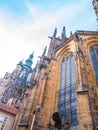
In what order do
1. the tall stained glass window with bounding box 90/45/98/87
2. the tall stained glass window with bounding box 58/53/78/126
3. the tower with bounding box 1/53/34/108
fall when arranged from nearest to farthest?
the tall stained glass window with bounding box 58/53/78/126
the tall stained glass window with bounding box 90/45/98/87
the tower with bounding box 1/53/34/108

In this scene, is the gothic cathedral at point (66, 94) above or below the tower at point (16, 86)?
below

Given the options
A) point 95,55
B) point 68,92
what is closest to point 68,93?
point 68,92

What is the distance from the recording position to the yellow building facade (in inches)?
299

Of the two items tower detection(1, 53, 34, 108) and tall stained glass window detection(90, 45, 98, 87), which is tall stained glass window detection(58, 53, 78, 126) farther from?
tower detection(1, 53, 34, 108)

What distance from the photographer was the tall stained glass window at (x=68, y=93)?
29.7 feet

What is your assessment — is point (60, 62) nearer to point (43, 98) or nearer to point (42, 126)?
point (43, 98)

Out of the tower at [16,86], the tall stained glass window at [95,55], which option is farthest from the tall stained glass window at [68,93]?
the tower at [16,86]

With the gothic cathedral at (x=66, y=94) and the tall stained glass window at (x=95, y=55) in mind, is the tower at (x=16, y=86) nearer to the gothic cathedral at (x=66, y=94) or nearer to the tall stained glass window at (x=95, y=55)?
the gothic cathedral at (x=66, y=94)

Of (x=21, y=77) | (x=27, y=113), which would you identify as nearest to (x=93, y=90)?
(x=27, y=113)

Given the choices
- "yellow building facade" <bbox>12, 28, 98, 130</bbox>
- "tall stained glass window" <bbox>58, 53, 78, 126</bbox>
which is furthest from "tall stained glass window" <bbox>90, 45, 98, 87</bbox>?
"tall stained glass window" <bbox>58, 53, 78, 126</bbox>

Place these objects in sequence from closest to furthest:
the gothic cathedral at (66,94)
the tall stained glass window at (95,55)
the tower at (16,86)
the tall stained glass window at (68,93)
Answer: the gothic cathedral at (66,94), the tall stained glass window at (68,93), the tall stained glass window at (95,55), the tower at (16,86)

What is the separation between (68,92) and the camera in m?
10.5

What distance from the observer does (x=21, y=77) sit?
129 ft

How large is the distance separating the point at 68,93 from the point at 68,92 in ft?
0.28
